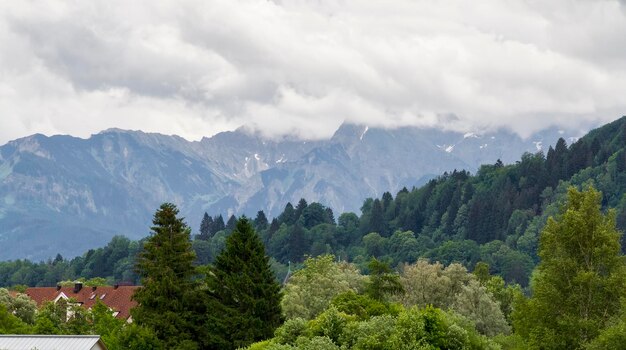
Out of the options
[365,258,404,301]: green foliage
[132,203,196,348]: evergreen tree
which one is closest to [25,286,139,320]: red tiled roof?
[365,258,404,301]: green foliage

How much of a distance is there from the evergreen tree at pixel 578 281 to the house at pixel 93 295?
273ft

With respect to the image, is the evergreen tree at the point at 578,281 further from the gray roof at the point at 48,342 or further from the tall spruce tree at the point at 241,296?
the gray roof at the point at 48,342

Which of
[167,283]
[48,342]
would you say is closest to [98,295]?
[167,283]

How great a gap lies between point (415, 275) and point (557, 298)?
150 feet

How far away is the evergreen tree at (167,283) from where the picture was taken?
204 ft

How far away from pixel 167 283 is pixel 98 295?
69.1 meters

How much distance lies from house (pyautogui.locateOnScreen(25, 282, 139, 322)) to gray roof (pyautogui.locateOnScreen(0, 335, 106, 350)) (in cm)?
6254

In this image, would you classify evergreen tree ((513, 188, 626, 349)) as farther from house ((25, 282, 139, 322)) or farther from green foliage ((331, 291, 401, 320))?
house ((25, 282, 139, 322))

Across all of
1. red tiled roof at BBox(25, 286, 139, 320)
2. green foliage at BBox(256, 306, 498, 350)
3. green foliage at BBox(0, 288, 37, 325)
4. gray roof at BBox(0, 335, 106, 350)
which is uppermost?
red tiled roof at BBox(25, 286, 139, 320)

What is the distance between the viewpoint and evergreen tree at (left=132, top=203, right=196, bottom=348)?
62.1 meters

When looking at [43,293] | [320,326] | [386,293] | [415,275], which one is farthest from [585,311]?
[43,293]

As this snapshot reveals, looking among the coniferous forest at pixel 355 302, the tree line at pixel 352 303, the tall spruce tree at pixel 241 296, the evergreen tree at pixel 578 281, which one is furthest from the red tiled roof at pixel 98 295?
the evergreen tree at pixel 578 281

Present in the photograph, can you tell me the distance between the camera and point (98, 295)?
12794 cm

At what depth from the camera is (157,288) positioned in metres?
62.2
